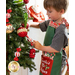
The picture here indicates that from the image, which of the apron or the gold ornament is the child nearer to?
the apron

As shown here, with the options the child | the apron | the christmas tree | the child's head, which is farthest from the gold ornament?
the child's head

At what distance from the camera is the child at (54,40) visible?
1.13 m

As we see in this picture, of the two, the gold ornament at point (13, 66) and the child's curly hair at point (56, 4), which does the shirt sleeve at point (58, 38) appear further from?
the gold ornament at point (13, 66)

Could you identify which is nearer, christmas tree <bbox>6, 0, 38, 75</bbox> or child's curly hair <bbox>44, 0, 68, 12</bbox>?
christmas tree <bbox>6, 0, 38, 75</bbox>

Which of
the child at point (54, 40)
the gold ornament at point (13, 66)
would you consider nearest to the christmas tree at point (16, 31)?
the gold ornament at point (13, 66)

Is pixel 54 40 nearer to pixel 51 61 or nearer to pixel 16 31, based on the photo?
pixel 51 61

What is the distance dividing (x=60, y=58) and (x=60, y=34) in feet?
0.86

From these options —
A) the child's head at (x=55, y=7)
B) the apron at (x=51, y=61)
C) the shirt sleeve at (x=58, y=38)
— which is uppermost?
the child's head at (x=55, y=7)

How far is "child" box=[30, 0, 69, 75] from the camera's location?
1133 mm

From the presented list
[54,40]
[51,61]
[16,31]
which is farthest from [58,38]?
[16,31]

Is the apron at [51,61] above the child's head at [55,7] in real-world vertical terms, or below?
below

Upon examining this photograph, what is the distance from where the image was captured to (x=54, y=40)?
113 centimetres

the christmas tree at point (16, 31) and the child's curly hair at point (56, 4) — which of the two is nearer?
the christmas tree at point (16, 31)

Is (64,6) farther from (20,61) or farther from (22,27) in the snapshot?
(20,61)
